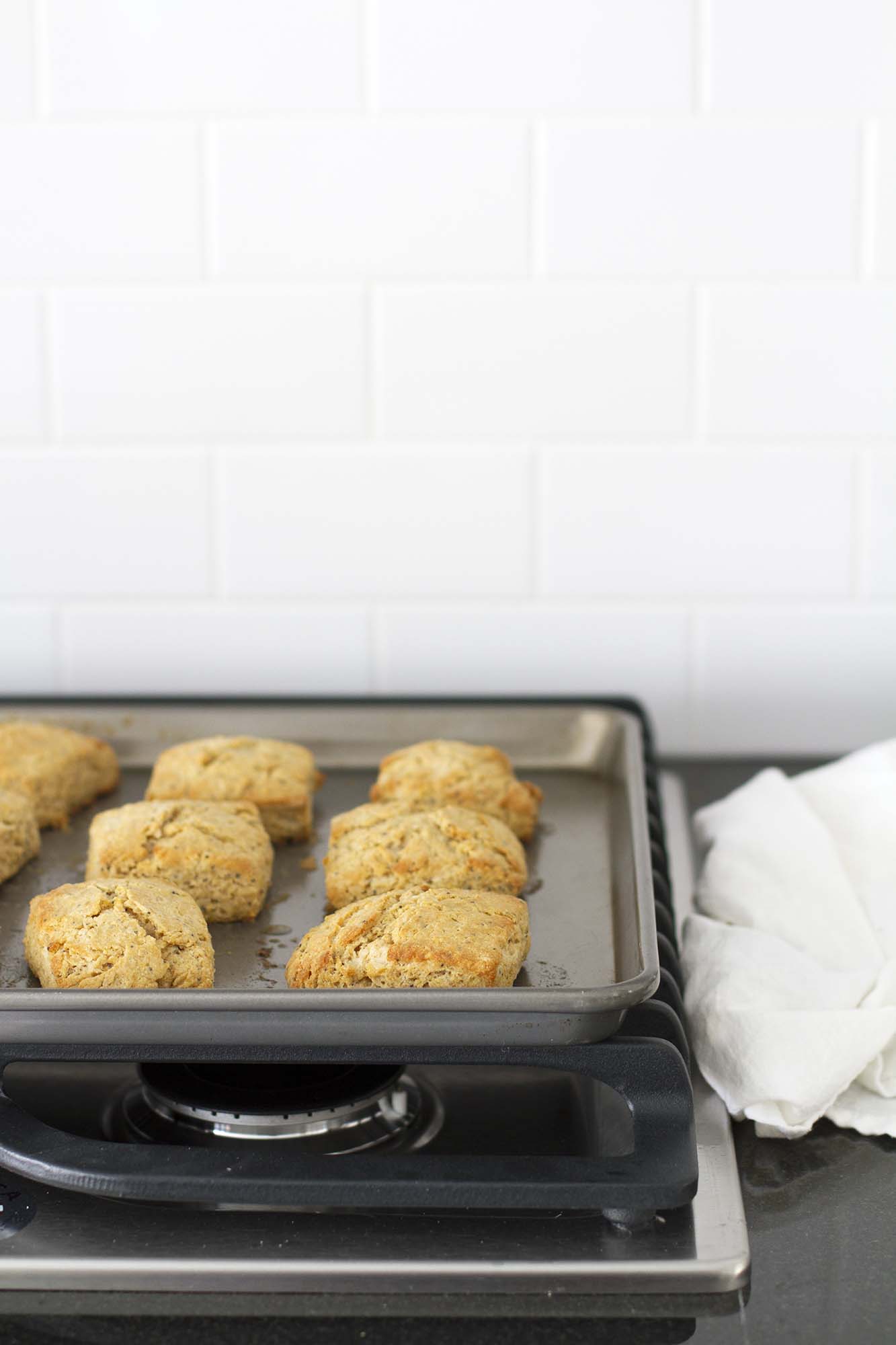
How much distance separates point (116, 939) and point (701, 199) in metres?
0.87

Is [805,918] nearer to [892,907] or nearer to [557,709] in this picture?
[892,907]

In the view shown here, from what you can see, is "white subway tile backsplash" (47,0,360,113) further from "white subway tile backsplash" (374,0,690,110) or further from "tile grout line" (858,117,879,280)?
"tile grout line" (858,117,879,280)

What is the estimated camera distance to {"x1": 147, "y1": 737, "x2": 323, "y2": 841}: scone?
115 centimetres

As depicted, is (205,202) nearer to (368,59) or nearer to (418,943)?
(368,59)

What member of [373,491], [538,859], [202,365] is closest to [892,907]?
[538,859]

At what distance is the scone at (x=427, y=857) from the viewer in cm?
101

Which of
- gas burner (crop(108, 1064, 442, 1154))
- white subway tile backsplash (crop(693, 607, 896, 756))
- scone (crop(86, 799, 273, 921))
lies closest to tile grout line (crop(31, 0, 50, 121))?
scone (crop(86, 799, 273, 921))

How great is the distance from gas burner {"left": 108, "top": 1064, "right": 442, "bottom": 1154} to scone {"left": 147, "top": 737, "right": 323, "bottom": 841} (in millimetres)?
281

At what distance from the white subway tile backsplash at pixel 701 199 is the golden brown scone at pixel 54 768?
62 cm

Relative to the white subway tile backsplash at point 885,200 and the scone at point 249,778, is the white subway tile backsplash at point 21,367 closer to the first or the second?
the scone at point 249,778

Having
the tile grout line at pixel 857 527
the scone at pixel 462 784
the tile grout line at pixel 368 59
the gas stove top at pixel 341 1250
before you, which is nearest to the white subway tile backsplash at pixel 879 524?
the tile grout line at pixel 857 527

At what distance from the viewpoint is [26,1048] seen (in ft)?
2.58

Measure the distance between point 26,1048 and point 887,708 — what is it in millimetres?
950

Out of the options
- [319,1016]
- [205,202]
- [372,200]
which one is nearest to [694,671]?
[372,200]
